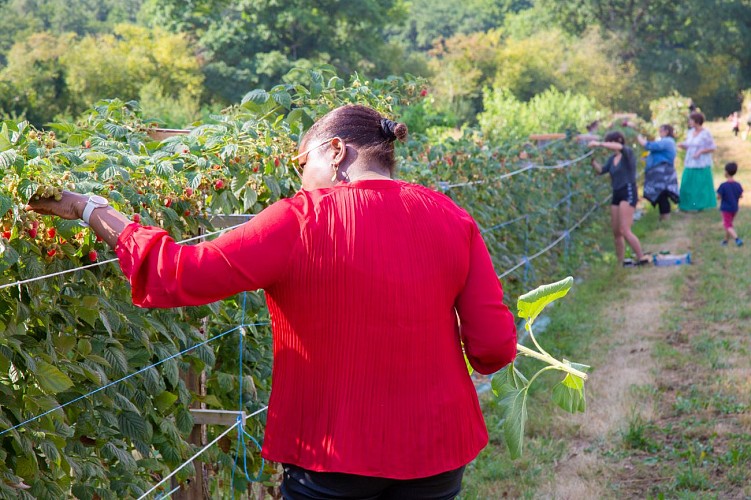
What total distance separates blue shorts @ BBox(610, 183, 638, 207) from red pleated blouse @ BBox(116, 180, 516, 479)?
29.6 ft

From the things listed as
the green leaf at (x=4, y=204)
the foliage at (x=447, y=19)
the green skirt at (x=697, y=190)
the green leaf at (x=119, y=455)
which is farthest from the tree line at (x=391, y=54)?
the foliage at (x=447, y=19)

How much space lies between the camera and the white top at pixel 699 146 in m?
13.8

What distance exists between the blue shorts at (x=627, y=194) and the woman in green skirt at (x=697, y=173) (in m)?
3.51

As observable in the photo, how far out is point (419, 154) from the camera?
6.88 meters

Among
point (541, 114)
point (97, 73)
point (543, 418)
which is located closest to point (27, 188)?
point (543, 418)

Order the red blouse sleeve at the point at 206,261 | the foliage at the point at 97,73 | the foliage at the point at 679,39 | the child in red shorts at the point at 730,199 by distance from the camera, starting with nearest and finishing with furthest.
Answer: the red blouse sleeve at the point at 206,261, the child in red shorts at the point at 730,199, the foliage at the point at 97,73, the foliage at the point at 679,39

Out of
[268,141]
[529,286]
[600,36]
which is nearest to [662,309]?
[529,286]

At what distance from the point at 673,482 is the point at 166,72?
4424cm

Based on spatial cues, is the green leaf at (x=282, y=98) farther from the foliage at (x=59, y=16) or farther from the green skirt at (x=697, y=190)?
the foliage at (x=59, y=16)

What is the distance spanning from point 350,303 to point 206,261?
1.11 feet

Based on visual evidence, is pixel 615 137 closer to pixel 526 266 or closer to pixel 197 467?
pixel 526 266

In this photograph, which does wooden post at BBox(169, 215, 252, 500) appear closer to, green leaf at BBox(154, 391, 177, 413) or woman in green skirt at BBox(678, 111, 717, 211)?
green leaf at BBox(154, 391, 177, 413)

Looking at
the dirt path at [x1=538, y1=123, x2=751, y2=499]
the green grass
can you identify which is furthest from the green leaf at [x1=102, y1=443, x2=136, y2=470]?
the dirt path at [x1=538, y1=123, x2=751, y2=499]

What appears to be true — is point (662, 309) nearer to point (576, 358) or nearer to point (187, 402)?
point (576, 358)
